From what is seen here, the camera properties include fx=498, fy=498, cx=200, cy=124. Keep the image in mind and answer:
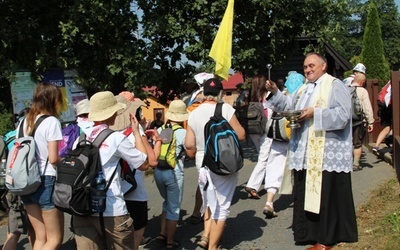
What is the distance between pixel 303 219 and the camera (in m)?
5.03

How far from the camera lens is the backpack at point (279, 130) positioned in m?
6.36

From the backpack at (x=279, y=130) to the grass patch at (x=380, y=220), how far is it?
1297 millimetres

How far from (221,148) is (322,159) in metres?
0.96

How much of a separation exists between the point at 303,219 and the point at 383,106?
5.58 m

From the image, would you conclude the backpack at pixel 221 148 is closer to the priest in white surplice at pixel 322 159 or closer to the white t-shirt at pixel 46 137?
the priest in white surplice at pixel 322 159

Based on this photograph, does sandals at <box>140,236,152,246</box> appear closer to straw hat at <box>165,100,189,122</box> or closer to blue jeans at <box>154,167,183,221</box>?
blue jeans at <box>154,167,183,221</box>

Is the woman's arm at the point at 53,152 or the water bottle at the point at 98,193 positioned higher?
the woman's arm at the point at 53,152

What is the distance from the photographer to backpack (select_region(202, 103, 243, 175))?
4.70m

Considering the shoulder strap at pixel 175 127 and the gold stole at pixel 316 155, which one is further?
the shoulder strap at pixel 175 127

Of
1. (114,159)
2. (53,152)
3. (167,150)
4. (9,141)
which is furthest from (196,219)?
(114,159)

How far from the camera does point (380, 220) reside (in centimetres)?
553

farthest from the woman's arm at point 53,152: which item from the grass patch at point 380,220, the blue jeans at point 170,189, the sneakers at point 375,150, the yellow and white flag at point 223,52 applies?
the sneakers at point 375,150

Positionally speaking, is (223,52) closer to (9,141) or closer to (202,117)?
(202,117)

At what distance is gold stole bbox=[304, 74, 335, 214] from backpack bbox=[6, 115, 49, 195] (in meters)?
2.49
